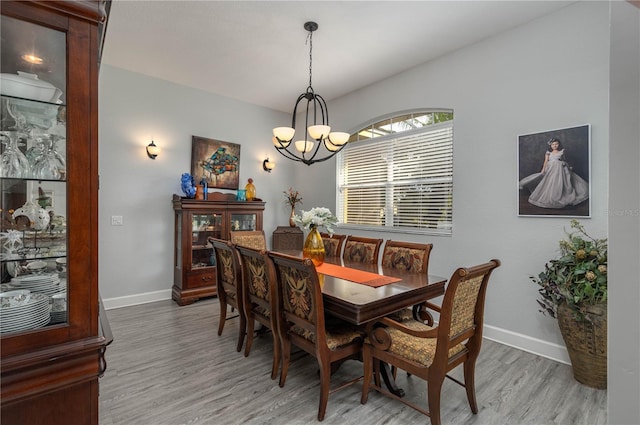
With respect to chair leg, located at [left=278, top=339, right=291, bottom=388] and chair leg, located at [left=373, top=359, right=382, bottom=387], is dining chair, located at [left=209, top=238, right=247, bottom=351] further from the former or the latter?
chair leg, located at [left=373, top=359, right=382, bottom=387]

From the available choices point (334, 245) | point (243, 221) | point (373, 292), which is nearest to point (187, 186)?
point (243, 221)

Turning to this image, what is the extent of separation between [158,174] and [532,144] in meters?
4.59

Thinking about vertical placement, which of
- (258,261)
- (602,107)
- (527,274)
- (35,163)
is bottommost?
(527,274)

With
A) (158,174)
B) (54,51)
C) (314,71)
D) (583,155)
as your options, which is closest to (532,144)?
(583,155)

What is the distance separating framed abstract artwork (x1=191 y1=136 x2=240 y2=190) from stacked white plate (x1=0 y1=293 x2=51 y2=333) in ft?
12.4

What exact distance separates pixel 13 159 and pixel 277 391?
206cm

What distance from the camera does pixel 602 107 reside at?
2.53 metres

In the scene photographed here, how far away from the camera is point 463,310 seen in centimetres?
179

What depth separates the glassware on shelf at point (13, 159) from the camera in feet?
3.41

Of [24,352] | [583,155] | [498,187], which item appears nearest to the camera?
[24,352]

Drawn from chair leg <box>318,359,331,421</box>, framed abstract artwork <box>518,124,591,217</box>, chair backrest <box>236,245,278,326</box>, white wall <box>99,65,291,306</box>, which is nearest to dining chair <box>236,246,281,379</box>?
chair backrest <box>236,245,278,326</box>

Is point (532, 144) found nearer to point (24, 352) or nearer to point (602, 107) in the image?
point (602, 107)

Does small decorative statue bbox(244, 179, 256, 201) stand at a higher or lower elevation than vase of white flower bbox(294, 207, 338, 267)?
higher

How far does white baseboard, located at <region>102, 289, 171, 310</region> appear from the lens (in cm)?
400
